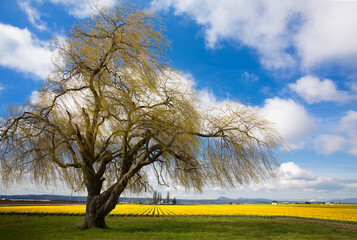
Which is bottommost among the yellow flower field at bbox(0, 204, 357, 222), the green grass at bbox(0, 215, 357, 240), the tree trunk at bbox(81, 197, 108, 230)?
the yellow flower field at bbox(0, 204, 357, 222)

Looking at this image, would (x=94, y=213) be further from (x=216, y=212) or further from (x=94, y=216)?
(x=216, y=212)

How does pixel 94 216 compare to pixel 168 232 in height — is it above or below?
above

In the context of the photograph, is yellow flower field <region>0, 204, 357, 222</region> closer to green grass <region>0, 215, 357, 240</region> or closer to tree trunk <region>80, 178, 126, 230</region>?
green grass <region>0, 215, 357, 240</region>

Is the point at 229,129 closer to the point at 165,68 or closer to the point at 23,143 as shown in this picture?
the point at 165,68

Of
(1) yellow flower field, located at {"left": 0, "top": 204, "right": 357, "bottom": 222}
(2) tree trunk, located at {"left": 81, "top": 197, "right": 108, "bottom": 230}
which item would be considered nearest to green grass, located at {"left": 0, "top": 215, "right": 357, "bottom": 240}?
(2) tree trunk, located at {"left": 81, "top": 197, "right": 108, "bottom": 230}

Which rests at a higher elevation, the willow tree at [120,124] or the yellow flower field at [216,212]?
the willow tree at [120,124]

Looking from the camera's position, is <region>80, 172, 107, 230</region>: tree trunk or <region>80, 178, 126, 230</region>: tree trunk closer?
<region>80, 178, 126, 230</region>: tree trunk

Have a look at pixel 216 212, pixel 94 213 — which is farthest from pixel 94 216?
pixel 216 212

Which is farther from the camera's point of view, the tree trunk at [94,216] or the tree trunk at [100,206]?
the tree trunk at [94,216]

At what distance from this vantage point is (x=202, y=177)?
11469mm

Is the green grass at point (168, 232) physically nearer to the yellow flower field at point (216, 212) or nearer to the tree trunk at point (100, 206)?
the tree trunk at point (100, 206)

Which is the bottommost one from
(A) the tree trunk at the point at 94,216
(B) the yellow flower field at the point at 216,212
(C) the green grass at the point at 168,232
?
(B) the yellow flower field at the point at 216,212

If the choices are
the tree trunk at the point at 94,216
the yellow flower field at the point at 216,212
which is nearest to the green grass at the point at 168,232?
the tree trunk at the point at 94,216

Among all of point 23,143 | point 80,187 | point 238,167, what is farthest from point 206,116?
point 23,143
